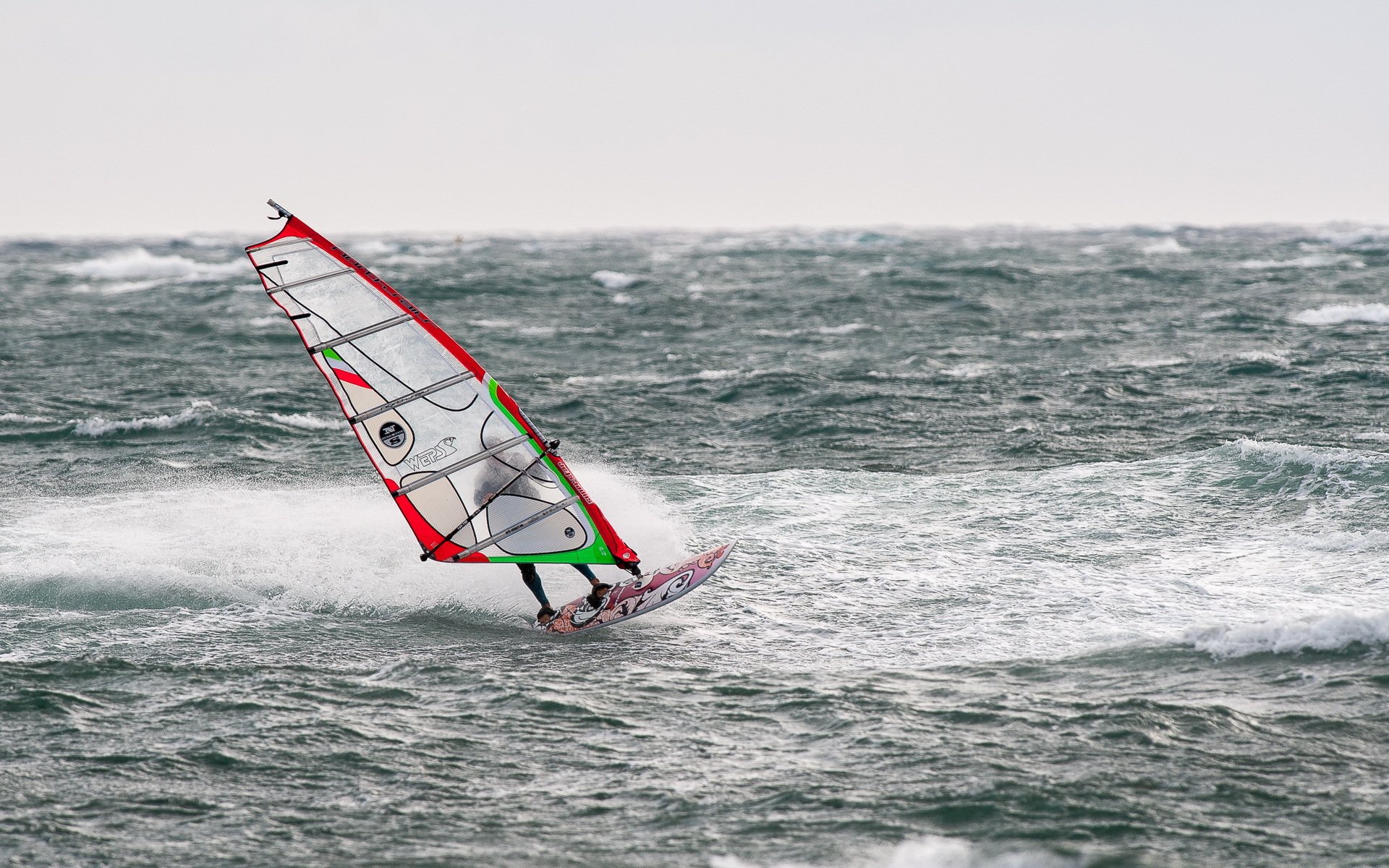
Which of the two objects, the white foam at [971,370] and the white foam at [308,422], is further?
the white foam at [971,370]

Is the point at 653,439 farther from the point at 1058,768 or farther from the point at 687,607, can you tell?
the point at 1058,768

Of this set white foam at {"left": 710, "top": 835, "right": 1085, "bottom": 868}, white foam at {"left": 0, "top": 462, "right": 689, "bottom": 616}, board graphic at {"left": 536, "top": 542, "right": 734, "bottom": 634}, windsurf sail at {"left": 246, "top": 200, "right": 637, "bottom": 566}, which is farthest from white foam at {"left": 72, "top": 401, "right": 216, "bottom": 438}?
white foam at {"left": 710, "top": 835, "right": 1085, "bottom": 868}

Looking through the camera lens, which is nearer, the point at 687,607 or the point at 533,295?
the point at 687,607

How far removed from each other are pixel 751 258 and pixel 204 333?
2065 inches

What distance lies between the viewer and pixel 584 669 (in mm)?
12320

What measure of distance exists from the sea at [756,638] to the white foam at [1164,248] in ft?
188

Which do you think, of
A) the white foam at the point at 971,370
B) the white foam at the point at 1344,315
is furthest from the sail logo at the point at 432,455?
the white foam at the point at 1344,315

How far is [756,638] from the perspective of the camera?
13203mm

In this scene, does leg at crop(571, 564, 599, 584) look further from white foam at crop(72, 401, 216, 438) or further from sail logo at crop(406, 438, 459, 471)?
white foam at crop(72, 401, 216, 438)

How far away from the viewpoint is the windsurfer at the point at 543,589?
13.8 m

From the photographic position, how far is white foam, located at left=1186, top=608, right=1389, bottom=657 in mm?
11938

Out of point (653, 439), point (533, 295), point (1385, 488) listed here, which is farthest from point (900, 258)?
point (1385, 488)

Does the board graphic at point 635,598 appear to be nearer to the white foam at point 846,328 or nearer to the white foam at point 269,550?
the white foam at point 269,550

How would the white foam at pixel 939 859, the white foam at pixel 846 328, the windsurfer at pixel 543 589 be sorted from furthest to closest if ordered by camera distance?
1. the white foam at pixel 846 328
2. the windsurfer at pixel 543 589
3. the white foam at pixel 939 859
